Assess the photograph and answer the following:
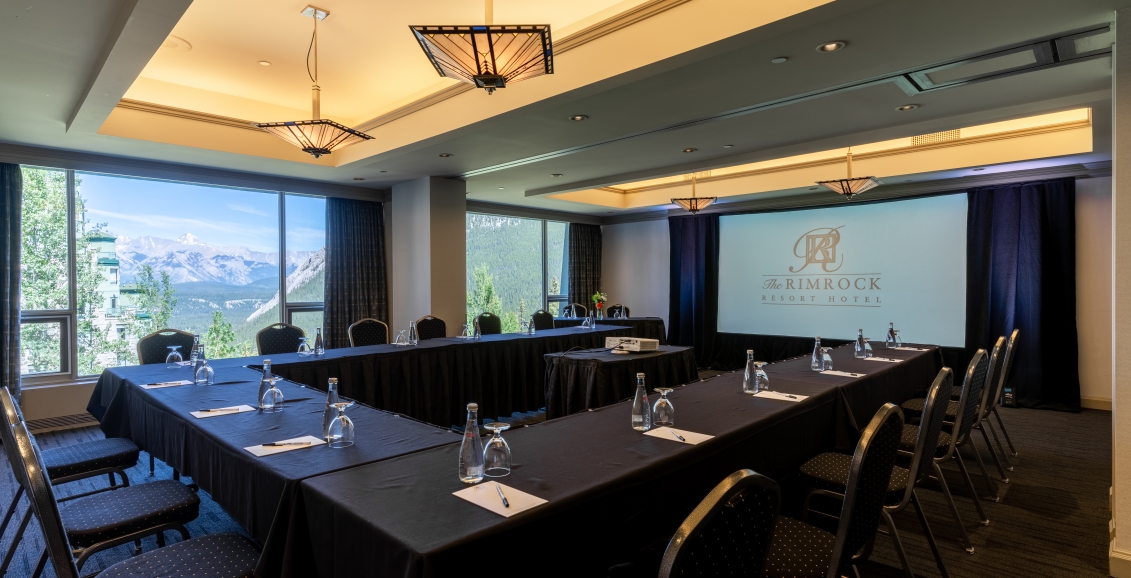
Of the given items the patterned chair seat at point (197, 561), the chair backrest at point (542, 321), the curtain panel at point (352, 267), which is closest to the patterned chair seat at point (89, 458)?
the patterned chair seat at point (197, 561)

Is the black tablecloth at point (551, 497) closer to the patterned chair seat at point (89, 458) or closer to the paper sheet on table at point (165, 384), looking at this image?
the patterned chair seat at point (89, 458)

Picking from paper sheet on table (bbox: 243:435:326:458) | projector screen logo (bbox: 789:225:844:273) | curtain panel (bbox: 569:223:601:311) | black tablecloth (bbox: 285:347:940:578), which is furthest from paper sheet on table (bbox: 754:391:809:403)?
curtain panel (bbox: 569:223:601:311)

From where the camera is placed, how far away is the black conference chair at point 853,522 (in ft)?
5.11

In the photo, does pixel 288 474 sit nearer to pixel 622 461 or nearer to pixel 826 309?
pixel 622 461

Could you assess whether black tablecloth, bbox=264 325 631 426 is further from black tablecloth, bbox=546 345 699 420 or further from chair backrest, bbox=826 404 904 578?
chair backrest, bbox=826 404 904 578

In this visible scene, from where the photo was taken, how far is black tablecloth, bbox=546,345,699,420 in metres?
4.43

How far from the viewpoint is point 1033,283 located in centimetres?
632

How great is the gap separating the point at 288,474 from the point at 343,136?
122 inches

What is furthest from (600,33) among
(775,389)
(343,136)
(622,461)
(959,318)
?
(959,318)

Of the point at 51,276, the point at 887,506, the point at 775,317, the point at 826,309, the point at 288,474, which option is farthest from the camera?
the point at 775,317

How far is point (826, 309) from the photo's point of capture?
26.8 ft

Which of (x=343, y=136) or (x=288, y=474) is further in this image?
(x=343, y=136)

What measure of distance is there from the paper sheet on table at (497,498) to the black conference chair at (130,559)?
0.74 meters

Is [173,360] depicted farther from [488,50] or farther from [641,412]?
[641,412]
